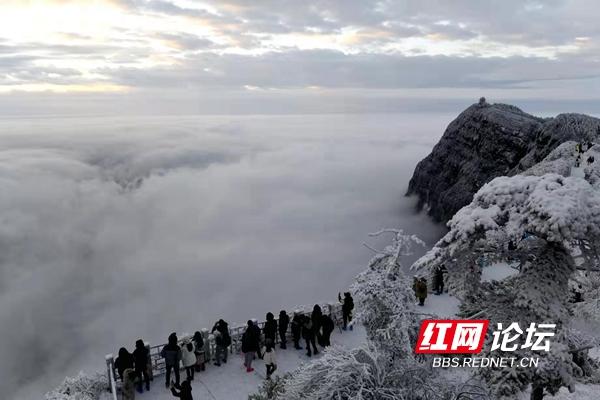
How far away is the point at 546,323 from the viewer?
8.38m

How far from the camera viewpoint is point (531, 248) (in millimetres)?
8570

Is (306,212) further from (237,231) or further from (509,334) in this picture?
(509,334)

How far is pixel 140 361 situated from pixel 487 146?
168 ft

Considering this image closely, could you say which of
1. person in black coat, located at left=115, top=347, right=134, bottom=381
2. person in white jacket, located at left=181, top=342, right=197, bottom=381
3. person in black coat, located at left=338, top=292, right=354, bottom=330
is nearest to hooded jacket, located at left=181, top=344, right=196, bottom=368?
person in white jacket, located at left=181, top=342, right=197, bottom=381

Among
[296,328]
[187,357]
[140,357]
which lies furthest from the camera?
[296,328]

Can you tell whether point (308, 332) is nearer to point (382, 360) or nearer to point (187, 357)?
point (187, 357)

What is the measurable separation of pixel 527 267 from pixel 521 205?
1.37 m

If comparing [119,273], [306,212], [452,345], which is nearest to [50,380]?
[119,273]

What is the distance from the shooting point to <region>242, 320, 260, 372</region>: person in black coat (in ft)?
41.5

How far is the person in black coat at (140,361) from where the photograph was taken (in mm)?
11531

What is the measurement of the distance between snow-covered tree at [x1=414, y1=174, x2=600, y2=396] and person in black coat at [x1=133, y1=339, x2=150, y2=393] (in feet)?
25.7

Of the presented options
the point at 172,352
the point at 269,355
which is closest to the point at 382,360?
the point at 269,355

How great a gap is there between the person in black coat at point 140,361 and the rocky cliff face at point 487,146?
43.6 m

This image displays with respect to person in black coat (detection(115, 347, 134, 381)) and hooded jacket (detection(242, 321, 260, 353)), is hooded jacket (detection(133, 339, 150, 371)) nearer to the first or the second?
person in black coat (detection(115, 347, 134, 381))
